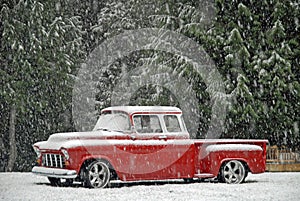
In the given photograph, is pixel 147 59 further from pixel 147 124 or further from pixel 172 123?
pixel 147 124

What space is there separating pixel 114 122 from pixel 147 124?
80cm

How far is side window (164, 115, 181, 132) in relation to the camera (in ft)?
52.6

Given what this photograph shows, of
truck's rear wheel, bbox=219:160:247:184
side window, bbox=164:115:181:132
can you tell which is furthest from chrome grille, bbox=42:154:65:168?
truck's rear wheel, bbox=219:160:247:184

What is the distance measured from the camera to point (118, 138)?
15.1 metres

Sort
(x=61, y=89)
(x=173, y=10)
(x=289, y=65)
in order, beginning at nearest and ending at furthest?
1. (x=289, y=65)
2. (x=173, y=10)
3. (x=61, y=89)

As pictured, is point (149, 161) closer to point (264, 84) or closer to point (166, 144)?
point (166, 144)

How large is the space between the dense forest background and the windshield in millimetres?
9108

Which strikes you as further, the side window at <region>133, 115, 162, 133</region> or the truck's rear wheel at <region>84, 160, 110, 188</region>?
the side window at <region>133, 115, 162, 133</region>

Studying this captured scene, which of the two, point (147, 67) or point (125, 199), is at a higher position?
point (147, 67)

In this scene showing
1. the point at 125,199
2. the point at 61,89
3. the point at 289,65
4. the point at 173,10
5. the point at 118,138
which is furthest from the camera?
the point at 61,89

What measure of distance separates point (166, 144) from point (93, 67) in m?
17.9

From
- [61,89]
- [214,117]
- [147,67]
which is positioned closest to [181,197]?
[214,117]

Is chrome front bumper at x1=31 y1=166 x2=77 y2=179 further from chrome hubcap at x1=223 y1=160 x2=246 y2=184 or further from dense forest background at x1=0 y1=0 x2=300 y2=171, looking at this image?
dense forest background at x1=0 y1=0 x2=300 y2=171

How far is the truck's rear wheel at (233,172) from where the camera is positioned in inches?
639
